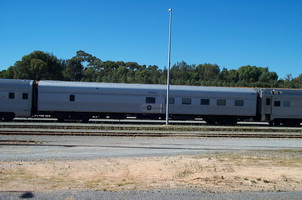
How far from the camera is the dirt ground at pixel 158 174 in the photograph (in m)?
6.43

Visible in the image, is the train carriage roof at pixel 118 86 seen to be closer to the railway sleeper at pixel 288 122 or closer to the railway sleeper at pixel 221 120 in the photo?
the railway sleeper at pixel 221 120

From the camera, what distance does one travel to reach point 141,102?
24.0 m

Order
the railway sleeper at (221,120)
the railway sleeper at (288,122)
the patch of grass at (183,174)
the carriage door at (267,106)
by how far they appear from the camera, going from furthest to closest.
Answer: the railway sleeper at (288,122) → the railway sleeper at (221,120) → the carriage door at (267,106) → the patch of grass at (183,174)

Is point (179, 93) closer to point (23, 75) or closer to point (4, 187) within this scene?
point (4, 187)

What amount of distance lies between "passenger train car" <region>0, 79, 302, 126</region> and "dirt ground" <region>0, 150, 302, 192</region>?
Result: 46.7ft

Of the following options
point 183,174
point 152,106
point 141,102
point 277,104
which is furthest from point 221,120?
point 183,174

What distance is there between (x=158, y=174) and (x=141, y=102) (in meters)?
16.6

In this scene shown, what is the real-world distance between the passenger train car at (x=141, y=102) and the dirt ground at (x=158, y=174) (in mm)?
14239

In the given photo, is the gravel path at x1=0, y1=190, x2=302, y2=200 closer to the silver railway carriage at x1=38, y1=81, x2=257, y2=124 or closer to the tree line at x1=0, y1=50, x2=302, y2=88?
the silver railway carriage at x1=38, y1=81, x2=257, y2=124

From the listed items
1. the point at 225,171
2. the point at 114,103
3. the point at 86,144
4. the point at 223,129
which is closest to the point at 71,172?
the point at 225,171

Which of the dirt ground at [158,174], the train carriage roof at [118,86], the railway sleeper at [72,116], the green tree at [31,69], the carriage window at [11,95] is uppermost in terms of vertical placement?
the green tree at [31,69]

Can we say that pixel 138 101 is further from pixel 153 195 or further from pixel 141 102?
pixel 153 195

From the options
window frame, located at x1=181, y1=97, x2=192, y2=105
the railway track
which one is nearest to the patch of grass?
the railway track

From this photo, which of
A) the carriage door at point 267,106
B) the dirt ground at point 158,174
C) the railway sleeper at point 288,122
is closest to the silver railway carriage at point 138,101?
the carriage door at point 267,106
